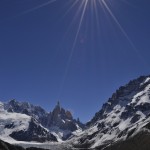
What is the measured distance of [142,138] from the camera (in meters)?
130

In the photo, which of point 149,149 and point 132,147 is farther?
point 132,147

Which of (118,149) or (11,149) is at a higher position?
(118,149)

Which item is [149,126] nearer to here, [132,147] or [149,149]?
[132,147]

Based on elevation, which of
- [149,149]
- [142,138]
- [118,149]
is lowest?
[149,149]

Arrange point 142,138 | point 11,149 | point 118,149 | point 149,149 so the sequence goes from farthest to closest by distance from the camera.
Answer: point 118,149 → point 142,138 → point 149,149 → point 11,149

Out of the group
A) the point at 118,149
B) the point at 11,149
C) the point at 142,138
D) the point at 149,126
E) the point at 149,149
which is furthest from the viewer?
the point at 118,149

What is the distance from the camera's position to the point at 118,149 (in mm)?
160625

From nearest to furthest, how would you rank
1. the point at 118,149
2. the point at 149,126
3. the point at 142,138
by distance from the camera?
the point at 142,138
the point at 149,126
the point at 118,149

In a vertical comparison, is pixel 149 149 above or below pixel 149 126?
below

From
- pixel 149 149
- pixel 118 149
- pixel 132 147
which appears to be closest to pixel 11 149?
pixel 149 149

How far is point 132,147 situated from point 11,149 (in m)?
51.3

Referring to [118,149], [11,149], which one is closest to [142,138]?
[118,149]

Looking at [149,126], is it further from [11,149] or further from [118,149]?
[11,149]

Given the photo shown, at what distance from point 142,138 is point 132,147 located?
11.1m
